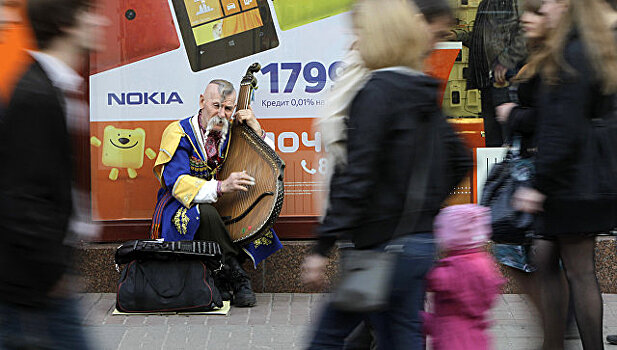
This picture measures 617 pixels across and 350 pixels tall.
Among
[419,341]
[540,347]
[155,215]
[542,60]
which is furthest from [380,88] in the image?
[155,215]

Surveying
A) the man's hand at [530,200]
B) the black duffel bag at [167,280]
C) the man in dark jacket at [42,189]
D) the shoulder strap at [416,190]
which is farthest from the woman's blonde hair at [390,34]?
the black duffel bag at [167,280]

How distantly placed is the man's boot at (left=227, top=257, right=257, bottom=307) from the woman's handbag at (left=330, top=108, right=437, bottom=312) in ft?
9.51

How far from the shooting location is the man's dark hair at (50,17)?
2.56 m

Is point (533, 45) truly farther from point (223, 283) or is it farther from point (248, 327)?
point (223, 283)

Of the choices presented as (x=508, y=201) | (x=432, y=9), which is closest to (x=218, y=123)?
(x=508, y=201)

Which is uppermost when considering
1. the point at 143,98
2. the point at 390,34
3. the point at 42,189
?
the point at 390,34

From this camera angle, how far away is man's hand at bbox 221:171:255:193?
18.1 ft

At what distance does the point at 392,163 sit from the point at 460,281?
0.64 m

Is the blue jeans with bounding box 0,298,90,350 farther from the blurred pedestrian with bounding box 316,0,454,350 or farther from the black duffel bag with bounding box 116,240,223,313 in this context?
the black duffel bag with bounding box 116,240,223,313

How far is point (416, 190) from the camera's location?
2803 mm

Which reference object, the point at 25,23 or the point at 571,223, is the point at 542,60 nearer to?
the point at 571,223

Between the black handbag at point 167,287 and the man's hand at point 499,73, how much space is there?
93.5 inches

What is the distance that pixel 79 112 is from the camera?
2.71 meters

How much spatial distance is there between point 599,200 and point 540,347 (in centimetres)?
98
